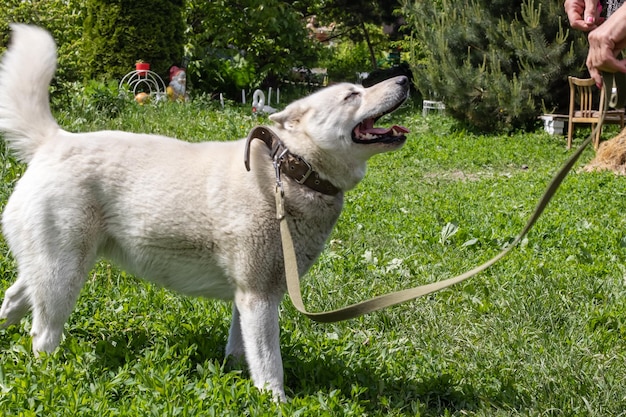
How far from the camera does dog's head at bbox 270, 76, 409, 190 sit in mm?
3068

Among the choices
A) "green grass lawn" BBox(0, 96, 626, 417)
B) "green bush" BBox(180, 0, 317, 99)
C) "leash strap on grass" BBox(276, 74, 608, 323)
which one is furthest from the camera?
"green bush" BBox(180, 0, 317, 99)

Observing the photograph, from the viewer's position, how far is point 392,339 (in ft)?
12.3

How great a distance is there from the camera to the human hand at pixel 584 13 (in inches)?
115

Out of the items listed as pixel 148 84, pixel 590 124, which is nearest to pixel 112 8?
pixel 148 84

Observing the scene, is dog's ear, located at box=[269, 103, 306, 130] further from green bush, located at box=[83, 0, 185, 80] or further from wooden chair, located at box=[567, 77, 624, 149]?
green bush, located at box=[83, 0, 185, 80]

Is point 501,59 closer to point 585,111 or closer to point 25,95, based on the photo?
point 585,111

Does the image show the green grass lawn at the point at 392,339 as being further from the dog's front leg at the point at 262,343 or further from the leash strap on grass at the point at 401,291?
the leash strap on grass at the point at 401,291

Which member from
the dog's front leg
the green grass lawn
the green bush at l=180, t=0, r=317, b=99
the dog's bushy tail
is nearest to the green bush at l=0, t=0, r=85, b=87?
the green grass lawn

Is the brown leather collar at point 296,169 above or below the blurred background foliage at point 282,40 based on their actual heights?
above

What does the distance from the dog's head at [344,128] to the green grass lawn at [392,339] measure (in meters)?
0.98

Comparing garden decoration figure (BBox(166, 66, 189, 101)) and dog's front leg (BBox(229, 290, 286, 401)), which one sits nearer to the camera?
dog's front leg (BBox(229, 290, 286, 401))

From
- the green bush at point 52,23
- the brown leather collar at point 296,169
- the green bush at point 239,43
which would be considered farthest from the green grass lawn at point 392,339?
the green bush at point 239,43

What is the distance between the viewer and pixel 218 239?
3.03 metres

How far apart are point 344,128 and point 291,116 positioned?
268 millimetres
